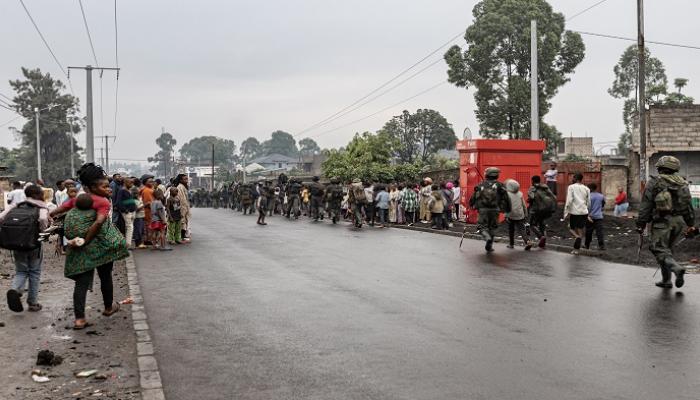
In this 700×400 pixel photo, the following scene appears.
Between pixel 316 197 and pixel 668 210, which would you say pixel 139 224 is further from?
pixel 316 197

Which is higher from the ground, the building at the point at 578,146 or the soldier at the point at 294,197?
the building at the point at 578,146

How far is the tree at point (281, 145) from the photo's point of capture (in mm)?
161875

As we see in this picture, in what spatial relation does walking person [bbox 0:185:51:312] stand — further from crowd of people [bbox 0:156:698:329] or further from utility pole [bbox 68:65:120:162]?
utility pole [bbox 68:65:120:162]

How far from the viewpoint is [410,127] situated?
61.8 metres

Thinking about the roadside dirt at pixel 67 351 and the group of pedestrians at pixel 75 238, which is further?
the group of pedestrians at pixel 75 238

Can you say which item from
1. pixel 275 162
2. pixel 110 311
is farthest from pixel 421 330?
pixel 275 162

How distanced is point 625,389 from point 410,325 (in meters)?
2.80

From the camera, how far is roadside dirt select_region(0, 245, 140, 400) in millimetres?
5613

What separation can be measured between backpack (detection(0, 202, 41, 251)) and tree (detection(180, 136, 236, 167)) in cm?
13790

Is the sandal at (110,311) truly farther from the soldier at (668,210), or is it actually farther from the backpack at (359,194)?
the backpack at (359,194)

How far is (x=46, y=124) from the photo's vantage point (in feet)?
229

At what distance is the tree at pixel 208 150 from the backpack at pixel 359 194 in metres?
123

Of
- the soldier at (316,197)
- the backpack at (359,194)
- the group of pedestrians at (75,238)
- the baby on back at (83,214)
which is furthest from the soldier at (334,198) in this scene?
the baby on back at (83,214)

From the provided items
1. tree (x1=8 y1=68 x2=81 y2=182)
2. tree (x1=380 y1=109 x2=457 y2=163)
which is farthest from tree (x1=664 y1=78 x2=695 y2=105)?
tree (x1=8 y1=68 x2=81 y2=182)
